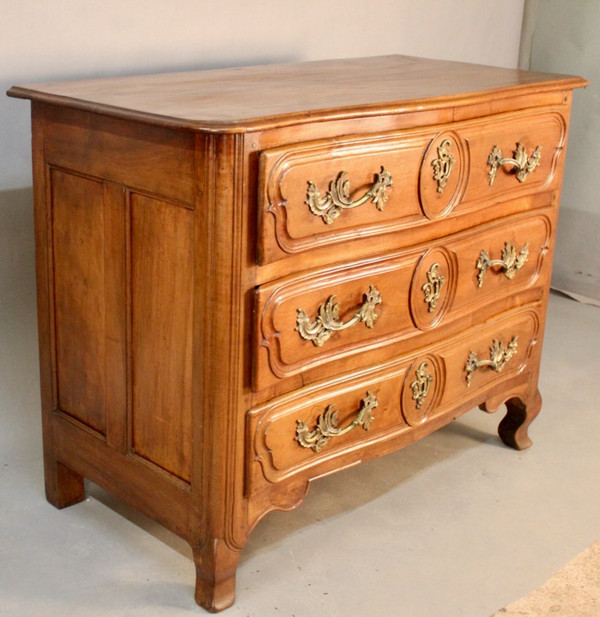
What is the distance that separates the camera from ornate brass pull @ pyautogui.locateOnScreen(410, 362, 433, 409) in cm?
226

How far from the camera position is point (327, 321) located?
1.97 meters

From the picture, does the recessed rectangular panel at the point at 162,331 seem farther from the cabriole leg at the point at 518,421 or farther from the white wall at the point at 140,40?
the cabriole leg at the point at 518,421

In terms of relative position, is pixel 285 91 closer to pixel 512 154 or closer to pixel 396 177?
pixel 396 177

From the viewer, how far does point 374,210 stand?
1987 millimetres

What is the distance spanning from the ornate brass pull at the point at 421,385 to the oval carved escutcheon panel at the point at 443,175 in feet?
1.21

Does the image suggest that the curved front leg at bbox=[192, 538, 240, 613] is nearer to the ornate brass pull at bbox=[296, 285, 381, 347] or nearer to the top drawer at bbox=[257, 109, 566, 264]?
the ornate brass pull at bbox=[296, 285, 381, 347]

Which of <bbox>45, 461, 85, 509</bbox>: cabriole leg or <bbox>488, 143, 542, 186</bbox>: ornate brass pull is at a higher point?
<bbox>488, 143, 542, 186</bbox>: ornate brass pull

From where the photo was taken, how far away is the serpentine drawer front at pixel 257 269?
1804 millimetres

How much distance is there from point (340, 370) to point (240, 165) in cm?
56

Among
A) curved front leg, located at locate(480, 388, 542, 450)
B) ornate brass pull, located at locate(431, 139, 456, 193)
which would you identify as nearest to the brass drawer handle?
ornate brass pull, located at locate(431, 139, 456, 193)

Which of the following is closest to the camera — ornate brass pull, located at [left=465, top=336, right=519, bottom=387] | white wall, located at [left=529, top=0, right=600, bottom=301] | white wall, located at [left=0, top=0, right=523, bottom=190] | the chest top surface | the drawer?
the chest top surface

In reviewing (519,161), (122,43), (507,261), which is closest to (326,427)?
(507,261)

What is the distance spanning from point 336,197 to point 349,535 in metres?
0.84

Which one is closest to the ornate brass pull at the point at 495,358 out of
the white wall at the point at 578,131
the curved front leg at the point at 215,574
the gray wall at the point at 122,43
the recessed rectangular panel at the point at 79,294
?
the curved front leg at the point at 215,574
